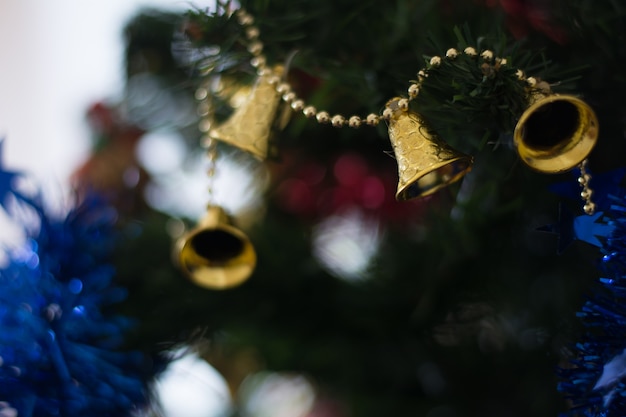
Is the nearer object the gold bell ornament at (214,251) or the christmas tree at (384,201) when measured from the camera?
the christmas tree at (384,201)

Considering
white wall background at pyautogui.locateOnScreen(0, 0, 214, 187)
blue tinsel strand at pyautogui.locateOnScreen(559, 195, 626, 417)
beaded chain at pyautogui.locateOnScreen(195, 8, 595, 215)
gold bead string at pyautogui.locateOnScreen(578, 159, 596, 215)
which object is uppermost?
white wall background at pyautogui.locateOnScreen(0, 0, 214, 187)

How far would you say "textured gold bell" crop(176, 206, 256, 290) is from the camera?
1.34 ft

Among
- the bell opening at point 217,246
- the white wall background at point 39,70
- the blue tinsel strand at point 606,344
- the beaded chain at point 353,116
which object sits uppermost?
the white wall background at point 39,70

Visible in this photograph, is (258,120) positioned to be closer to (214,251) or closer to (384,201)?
(214,251)

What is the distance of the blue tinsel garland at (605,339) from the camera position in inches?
10.4

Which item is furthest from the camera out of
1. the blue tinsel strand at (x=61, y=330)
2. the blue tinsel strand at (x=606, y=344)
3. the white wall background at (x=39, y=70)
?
the white wall background at (x=39, y=70)

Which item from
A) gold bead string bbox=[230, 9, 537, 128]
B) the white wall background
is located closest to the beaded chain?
gold bead string bbox=[230, 9, 537, 128]

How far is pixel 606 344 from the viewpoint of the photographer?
0.28m

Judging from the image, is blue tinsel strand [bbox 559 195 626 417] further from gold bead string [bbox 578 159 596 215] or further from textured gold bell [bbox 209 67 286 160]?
textured gold bell [bbox 209 67 286 160]

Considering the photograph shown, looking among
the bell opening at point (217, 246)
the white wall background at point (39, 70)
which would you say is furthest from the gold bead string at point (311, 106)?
the white wall background at point (39, 70)

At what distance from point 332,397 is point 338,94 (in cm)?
31

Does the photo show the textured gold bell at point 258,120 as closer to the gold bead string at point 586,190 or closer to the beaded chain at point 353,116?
the beaded chain at point 353,116

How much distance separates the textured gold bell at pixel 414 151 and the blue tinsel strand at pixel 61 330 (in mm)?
216

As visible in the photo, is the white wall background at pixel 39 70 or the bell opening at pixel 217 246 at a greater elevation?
the white wall background at pixel 39 70
